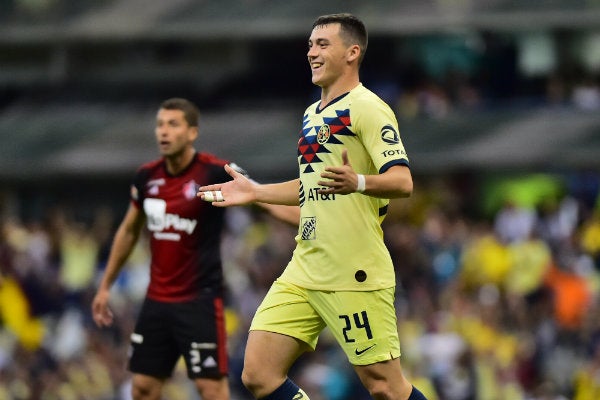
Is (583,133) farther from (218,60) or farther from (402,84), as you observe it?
(218,60)

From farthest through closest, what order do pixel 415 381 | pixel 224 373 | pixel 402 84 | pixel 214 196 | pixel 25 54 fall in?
1. pixel 25 54
2. pixel 402 84
3. pixel 415 381
4. pixel 224 373
5. pixel 214 196

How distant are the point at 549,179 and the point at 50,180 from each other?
29.8 ft

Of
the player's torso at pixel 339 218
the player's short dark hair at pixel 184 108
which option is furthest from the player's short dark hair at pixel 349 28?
the player's short dark hair at pixel 184 108

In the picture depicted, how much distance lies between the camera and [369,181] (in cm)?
780

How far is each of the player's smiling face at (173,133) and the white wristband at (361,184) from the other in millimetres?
2887

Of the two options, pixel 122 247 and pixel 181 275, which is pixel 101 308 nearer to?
pixel 122 247

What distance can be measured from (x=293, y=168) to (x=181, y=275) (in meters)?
13.3

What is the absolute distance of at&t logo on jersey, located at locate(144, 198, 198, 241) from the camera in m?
10.4

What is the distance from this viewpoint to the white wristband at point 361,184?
771 cm

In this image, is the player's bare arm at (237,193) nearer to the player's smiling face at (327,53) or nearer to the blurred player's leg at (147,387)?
the player's smiling face at (327,53)

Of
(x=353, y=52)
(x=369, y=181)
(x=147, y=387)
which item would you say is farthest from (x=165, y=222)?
(x=369, y=181)

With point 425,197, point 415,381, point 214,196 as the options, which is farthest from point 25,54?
point 214,196

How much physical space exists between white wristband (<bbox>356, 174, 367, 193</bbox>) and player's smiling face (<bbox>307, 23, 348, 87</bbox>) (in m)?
0.93

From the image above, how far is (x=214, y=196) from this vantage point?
8.34 meters
